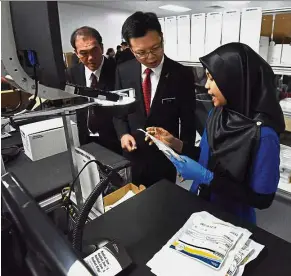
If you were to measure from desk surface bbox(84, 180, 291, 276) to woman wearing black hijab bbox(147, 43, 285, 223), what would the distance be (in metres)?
0.16

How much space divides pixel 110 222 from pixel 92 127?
2.63 ft

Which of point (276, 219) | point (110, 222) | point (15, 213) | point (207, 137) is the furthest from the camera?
point (276, 219)

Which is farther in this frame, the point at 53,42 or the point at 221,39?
the point at 221,39

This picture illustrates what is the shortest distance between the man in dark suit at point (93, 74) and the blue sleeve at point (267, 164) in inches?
32.8

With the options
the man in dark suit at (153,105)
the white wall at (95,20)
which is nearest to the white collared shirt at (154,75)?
the man in dark suit at (153,105)

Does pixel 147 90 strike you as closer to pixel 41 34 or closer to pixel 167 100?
pixel 167 100

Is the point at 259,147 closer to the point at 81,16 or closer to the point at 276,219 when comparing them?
the point at 276,219

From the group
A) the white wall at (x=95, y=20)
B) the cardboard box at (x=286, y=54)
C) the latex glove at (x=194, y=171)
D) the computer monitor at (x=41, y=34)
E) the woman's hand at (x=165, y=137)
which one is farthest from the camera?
the white wall at (x=95, y=20)

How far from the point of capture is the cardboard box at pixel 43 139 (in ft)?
4.78

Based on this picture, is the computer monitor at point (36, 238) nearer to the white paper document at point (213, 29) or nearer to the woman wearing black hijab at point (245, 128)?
the woman wearing black hijab at point (245, 128)

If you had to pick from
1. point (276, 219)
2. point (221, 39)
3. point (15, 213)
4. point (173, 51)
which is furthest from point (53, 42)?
point (276, 219)

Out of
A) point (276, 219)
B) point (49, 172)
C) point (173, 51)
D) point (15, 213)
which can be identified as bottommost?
point (276, 219)

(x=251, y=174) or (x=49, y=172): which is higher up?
(x=251, y=174)

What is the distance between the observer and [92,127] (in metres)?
1.50
